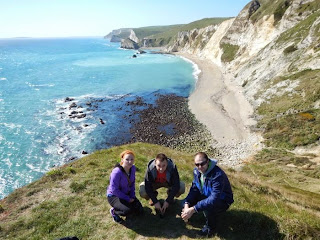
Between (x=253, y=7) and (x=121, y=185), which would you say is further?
(x=253, y=7)

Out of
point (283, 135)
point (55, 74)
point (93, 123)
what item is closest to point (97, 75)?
point (55, 74)

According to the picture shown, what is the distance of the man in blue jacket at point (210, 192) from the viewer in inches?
279

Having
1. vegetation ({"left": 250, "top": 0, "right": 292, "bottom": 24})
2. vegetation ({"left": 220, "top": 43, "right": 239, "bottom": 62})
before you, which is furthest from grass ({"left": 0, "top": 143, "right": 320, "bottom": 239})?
vegetation ({"left": 220, "top": 43, "right": 239, "bottom": 62})

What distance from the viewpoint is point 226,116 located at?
157 feet

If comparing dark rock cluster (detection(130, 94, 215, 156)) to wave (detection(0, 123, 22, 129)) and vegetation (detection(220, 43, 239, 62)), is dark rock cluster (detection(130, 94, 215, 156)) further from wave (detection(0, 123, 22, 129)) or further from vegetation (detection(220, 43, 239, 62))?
vegetation (detection(220, 43, 239, 62))

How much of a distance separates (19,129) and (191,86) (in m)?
50.5

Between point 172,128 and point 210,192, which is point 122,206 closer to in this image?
point 210,192

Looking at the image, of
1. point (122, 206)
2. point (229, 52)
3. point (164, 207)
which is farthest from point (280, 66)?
point (122, 206)

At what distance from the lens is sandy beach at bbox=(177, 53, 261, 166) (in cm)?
3469

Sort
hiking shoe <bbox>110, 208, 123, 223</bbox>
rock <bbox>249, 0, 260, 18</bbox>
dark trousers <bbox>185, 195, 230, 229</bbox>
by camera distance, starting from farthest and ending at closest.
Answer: rock <bbox>249, 0, 260, 18</bbox> → hiking shoe <bbox>110, 208, 123, 223</bbox> → dark trousers <bbox>185, 195, 230, 229</bbox>

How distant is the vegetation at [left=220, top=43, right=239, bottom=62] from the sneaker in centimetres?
8898

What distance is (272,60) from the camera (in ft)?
A: 197

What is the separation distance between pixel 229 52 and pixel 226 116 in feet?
179

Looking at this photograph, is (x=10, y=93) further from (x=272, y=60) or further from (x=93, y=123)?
(x=272, y=60)
